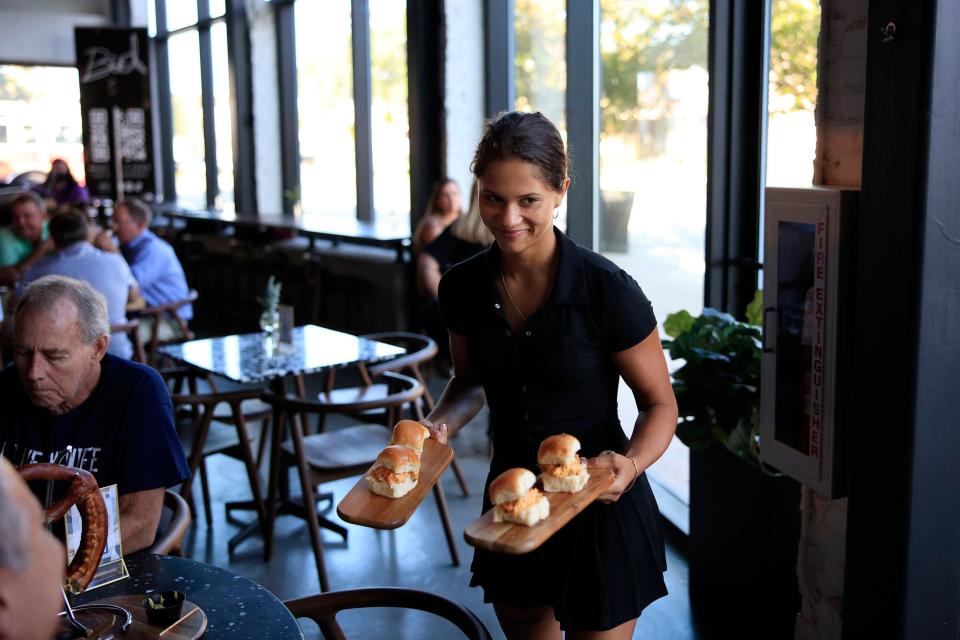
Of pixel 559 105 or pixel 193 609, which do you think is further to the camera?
pixel 559 105

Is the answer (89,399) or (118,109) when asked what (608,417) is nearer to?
(89,399)

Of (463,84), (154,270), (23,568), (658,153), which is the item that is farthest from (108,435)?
(463,84)

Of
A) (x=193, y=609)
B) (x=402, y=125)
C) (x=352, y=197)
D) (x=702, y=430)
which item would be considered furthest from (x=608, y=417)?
(x=352, y=197)

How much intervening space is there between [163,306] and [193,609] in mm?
4145

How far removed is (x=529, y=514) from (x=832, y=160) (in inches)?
55.7

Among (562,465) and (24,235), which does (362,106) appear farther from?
A: (562,465)

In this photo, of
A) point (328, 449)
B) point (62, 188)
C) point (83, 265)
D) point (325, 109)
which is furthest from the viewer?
point (62, 188)

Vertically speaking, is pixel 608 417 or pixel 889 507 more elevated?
pixel 608 417

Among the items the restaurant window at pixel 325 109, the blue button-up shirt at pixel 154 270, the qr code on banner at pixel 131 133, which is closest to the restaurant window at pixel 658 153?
the blue button-up shirt at pixel 154 270

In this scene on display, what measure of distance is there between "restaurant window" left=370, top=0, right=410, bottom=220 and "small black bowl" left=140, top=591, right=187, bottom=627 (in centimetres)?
631

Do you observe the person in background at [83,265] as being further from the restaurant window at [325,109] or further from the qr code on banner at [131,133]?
the qr code on banner at [131,133]

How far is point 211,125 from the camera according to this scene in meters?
11.7

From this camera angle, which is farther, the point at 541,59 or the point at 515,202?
the point at 541,59

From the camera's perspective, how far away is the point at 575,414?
180 centimetres
